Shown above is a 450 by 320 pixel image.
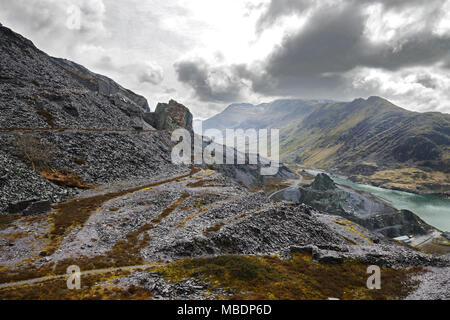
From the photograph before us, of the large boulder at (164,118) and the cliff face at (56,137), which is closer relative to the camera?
the cliff face at (56,137)

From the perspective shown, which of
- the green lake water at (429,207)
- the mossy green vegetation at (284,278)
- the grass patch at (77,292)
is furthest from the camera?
the green lake water at (429,207)

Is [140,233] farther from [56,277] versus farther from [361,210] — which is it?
[361,210]

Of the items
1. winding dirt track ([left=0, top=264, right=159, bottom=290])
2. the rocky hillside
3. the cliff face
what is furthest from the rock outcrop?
winding dirt track ([left=0, top=264, right=159, bottom=290])

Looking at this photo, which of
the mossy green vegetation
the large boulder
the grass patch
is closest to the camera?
the grass patch

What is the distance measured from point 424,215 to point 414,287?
158m

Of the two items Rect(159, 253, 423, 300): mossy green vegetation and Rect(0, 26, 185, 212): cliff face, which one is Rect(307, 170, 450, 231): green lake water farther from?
Rect(0, 26, 185, 212): cliff face

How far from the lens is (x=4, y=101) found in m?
60.2

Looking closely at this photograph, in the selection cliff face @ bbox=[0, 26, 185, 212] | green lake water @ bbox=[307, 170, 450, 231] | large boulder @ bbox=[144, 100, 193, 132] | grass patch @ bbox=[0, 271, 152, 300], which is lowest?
green lake water @ bbox=[307, 170, 450, 231]

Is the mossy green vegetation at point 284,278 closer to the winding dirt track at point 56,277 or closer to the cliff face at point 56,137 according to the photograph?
the winding dirt track at point 56,277

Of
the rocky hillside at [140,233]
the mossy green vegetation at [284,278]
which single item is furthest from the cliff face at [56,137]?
the mossy green vegetation at [284,278]

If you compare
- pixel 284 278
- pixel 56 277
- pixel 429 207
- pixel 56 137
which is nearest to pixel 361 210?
pixel 429 207

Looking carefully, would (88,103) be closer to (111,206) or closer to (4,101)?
(4,101)

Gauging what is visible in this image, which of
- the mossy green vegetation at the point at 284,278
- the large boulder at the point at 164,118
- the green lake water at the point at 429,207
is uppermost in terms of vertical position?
the large boulder at the point at 164,118
